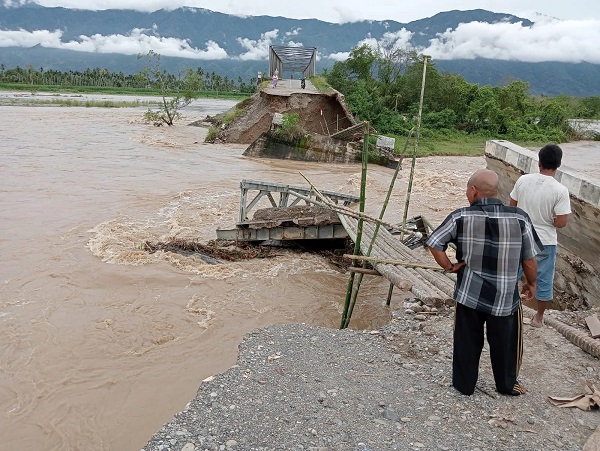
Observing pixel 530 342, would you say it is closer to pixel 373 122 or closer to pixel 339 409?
pixel 339 409

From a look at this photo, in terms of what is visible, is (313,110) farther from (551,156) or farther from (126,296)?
(551,156)

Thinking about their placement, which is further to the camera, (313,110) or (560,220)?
(313,110)

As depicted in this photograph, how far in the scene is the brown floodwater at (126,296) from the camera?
16.0 ft

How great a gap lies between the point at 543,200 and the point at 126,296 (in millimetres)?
5556

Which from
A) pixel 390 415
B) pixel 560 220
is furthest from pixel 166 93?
pixel 390 415

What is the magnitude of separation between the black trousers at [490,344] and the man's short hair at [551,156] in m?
1.34

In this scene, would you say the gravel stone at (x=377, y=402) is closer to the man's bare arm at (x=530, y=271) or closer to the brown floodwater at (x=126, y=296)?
the man's bare arm at (x=530, y=271)

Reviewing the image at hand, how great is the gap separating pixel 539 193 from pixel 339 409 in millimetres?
2285

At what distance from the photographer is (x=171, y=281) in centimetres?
→ 802

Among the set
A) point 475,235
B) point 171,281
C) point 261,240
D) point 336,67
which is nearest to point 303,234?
point 261,240

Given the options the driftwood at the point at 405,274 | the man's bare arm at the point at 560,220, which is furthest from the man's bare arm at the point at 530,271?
the driftwood at the point at 405,274

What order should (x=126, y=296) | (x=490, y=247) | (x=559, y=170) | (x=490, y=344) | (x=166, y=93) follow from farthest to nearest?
(x=166, y=93) → (x=126, y=296) → (x=559, y=170) → (x=490, y=344) → (x=490, y=247)

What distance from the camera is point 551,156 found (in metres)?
4.11

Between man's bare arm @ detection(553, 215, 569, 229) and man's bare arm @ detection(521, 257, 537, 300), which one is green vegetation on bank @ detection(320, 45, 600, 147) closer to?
man's bare arm @ detection(553, 215, 569, 229)
